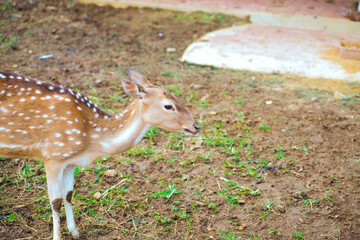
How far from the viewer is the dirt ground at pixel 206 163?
12.0ft

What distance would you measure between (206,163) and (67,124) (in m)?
1.65

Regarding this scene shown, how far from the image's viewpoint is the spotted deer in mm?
3248

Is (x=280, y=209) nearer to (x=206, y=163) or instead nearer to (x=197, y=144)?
(x=206, y=163)

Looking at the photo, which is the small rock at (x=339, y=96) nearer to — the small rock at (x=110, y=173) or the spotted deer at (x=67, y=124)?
the spotted deer at (x=67, y=124)

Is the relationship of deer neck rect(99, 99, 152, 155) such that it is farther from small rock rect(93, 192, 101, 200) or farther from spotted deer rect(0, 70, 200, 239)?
small rock rect(93, 192, 101, 200)

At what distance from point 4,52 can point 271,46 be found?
13.2 feet

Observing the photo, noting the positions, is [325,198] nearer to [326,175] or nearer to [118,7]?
[326,175]

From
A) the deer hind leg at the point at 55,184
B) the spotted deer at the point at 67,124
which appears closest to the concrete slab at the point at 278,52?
the spotted deer at the point at 67,124

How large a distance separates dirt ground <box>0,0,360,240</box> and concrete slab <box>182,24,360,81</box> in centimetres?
19

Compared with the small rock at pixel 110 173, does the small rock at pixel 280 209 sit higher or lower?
lower

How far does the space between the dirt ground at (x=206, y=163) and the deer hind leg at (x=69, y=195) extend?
0.09m

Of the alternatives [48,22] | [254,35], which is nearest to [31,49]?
[48,22]

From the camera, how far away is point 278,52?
21.2 feet

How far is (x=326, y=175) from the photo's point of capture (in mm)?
4137
